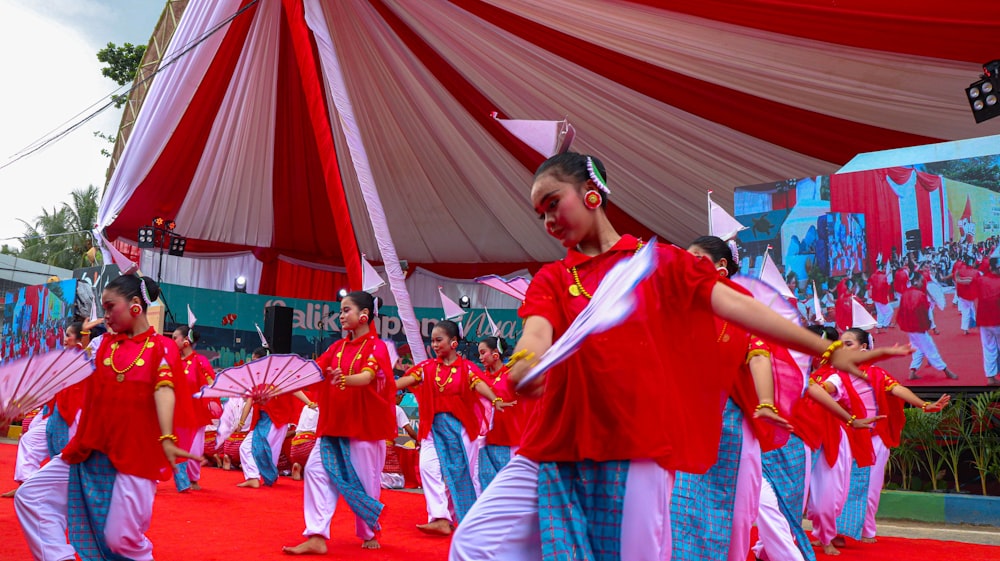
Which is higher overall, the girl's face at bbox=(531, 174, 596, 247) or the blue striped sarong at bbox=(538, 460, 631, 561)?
the girl's face at bbox=(531, 174, 596, 247)

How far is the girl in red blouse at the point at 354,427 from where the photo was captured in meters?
5.26

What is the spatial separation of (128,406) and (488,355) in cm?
407

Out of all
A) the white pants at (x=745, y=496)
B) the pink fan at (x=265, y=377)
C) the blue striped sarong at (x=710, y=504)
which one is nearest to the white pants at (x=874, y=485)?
the white pants at (x=745, y=496)

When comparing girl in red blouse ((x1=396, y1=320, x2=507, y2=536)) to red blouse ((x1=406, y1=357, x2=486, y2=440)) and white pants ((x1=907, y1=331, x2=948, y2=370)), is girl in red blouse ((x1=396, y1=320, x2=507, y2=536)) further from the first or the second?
white pants ((x1=907, y1=331, x2=948, y2=370))

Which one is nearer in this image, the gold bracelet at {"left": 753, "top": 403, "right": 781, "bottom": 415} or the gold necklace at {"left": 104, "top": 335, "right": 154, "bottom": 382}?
the gold bracelet at {"left": 753, "top": 403, "right": 781, "bottom": 415}

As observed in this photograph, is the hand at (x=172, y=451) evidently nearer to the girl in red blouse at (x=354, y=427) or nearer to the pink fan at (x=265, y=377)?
the pink fan at (x=265, y=377)

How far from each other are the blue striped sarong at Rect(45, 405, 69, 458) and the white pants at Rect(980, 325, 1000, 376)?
861 cm

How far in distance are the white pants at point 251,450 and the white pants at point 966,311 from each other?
718 centimetres

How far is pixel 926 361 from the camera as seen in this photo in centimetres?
920

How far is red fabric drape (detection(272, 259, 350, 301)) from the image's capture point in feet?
60.0

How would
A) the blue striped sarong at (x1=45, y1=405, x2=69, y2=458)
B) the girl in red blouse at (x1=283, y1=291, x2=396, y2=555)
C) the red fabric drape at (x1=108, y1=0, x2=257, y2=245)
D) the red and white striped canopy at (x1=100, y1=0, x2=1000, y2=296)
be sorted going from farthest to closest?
the red fabric drape at (x1=108, y1=0, x2=257, y2=245)
the red and white striped canopy at (x1=100, y1=0, x2=1000, y2=296)
the blue striped sarong at (x1=45, y1=405, x2=69, y2=458)
the girl in red blouse at (x1=283, y1=291, x2=396, y2=555)

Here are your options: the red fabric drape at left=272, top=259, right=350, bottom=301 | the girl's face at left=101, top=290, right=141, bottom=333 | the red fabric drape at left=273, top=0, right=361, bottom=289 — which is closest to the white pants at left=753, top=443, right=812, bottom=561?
the girl's face at left=101, top=290, right=141, bottom=333

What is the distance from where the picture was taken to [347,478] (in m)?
5.42

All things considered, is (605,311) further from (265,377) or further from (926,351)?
(926,351)
